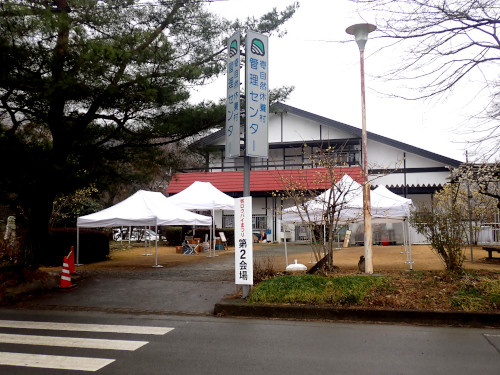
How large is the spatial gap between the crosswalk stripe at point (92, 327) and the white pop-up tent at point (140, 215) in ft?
24.3

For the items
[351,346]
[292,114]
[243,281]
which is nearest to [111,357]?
[351,346]

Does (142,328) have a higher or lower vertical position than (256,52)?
lower

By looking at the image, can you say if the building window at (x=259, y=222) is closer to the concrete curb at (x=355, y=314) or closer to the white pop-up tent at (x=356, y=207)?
the white pop-up tent at (x=356, y=207)

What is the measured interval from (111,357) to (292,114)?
25.2 meters

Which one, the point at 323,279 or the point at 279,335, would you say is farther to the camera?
the point at 323,279

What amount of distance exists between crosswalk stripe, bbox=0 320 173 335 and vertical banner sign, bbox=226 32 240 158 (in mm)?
3653

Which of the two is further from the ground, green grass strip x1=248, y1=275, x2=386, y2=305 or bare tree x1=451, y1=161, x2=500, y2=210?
bare tree x1=451, y1=161, x2=500, y2=210

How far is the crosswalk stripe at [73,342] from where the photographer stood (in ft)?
19.9

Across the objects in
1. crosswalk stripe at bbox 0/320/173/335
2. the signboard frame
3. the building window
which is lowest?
crosswalk stripe at bbox 0/320/173/335

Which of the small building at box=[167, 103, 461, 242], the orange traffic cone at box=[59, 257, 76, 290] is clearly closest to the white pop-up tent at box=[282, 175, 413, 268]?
the orange traffic cone at box=[59, 257, 76, 290]

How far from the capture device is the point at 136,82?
10.8 m

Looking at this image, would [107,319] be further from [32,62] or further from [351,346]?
[32,62]

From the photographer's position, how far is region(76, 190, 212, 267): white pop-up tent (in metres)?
15.3

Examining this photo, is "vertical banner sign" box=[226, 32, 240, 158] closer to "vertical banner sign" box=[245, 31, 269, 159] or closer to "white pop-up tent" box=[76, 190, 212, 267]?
"vertical banner sign" box=[245, 31, 269, 159]
